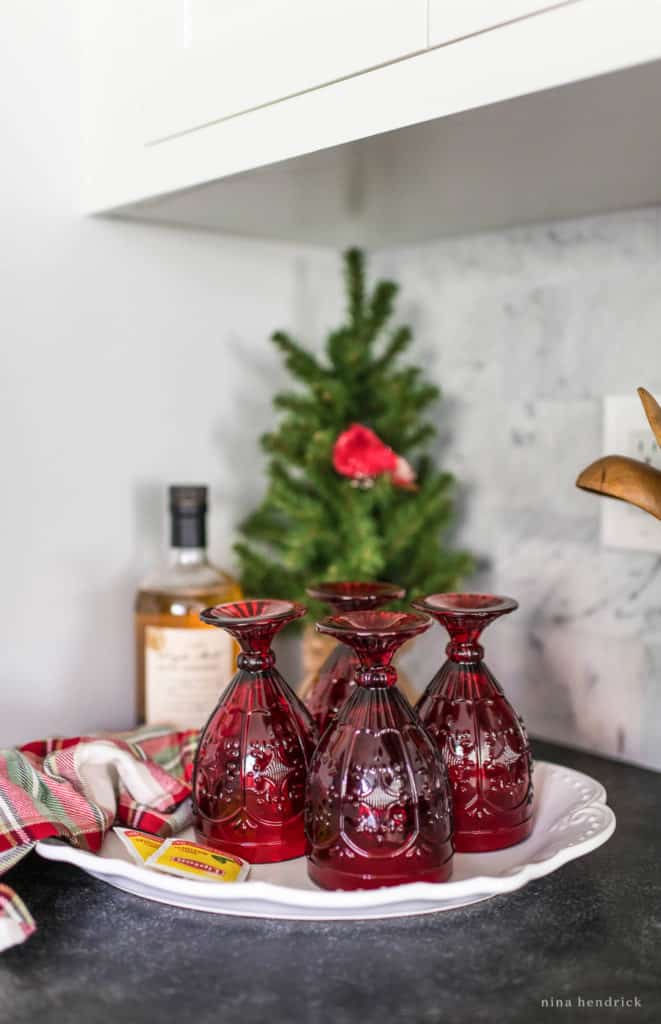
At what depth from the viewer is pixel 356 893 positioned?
64 cm

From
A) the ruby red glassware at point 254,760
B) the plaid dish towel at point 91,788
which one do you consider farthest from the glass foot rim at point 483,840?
the plaid dish towel at point 91,788

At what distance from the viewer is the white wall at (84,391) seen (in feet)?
3.24

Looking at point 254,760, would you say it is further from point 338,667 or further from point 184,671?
point 184,671

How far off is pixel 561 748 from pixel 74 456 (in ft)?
1.89

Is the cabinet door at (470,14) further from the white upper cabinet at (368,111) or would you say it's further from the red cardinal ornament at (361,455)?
the red cardinal ornament at (361,455)

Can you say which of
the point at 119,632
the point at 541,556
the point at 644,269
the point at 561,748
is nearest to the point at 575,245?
the point at 644,269

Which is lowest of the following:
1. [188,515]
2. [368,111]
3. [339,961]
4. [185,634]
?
[339,961]

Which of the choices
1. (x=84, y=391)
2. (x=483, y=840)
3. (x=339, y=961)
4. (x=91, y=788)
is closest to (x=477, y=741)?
(x=483, y=840)

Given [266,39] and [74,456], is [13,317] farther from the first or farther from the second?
[266,39]

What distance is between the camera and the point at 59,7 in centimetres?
99

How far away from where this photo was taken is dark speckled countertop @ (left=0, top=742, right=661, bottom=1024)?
57cm

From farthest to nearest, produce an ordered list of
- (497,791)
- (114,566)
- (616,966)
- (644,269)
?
(114,566), (644,269), (497,791), (616,966)

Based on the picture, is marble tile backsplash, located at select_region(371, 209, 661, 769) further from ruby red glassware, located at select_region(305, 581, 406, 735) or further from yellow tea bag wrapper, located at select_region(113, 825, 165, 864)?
yellow tea bag wrapper, located at select_region(113, 825, 165, 864)

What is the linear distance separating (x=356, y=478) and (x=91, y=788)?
404 mm
